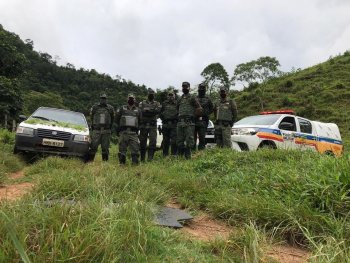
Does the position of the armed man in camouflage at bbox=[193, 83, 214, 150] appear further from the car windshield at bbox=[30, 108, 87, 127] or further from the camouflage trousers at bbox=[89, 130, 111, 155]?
the car windshield at bbox=[30, 108, 87, 127]

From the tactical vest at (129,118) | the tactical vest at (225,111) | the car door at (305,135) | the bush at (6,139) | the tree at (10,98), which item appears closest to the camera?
the tactical vest at (129,118)

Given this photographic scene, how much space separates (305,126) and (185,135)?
353 cm

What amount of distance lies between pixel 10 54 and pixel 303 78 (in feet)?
89.5

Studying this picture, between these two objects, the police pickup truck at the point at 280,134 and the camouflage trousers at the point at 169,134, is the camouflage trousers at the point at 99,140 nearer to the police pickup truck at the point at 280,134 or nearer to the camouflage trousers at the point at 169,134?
the camouflage trousers at the point at 169,134

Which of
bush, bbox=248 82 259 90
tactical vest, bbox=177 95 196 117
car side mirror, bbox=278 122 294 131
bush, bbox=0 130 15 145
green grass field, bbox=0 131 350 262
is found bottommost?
green grass field, bbox=0 131 350 262

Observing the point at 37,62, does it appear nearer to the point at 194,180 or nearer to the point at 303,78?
the point at 303,78

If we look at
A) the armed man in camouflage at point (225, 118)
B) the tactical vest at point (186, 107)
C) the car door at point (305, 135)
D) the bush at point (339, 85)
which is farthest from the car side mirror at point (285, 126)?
the bush at point (339, 85)

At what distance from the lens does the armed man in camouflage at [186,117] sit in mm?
5602

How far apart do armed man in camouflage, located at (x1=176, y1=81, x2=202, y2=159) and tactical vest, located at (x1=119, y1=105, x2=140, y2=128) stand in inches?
42.1

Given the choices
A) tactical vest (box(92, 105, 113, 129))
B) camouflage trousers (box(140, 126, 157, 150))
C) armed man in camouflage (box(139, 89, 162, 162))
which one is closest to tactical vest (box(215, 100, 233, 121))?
armed man in camouflage (box(139, 89, 162, 162))

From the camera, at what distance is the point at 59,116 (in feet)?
20.1

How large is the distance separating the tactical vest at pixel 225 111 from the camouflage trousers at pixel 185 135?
797 millimetres

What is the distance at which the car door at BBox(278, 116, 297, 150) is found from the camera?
19.2 ft

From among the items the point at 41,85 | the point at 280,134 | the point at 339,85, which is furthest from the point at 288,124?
the point at 41,85
